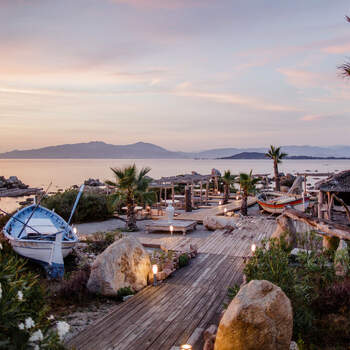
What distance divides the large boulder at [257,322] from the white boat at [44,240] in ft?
21.9

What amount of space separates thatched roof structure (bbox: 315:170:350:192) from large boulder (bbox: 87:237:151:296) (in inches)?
380

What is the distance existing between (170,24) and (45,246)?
13.0 meters

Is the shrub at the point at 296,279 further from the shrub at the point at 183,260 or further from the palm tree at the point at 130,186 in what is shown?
the palm tree at the point at 130,186

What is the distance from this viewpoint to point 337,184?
14.5m

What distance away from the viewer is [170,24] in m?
17.3

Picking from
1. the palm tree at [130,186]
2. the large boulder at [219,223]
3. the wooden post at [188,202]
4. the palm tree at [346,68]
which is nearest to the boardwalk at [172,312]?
the large boulder at [219,223]

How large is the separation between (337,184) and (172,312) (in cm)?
1091

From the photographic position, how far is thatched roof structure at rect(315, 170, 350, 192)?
1428 cm

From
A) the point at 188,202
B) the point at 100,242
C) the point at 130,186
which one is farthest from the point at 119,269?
the point at 188,202

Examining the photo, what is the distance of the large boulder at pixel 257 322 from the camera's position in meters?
4.21

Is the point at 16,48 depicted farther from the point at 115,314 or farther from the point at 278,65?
the point at 115,314

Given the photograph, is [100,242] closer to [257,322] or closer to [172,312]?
[172,312]

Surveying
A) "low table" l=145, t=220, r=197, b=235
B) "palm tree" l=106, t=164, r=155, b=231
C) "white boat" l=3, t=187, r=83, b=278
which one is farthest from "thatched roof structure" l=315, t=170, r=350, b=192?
"white boat" l=3, t=187, r=83, b=278

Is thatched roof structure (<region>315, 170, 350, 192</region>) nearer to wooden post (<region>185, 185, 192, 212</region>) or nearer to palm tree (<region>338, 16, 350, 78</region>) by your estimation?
palm tree (<region>338, 16, 350, 78</region>)
